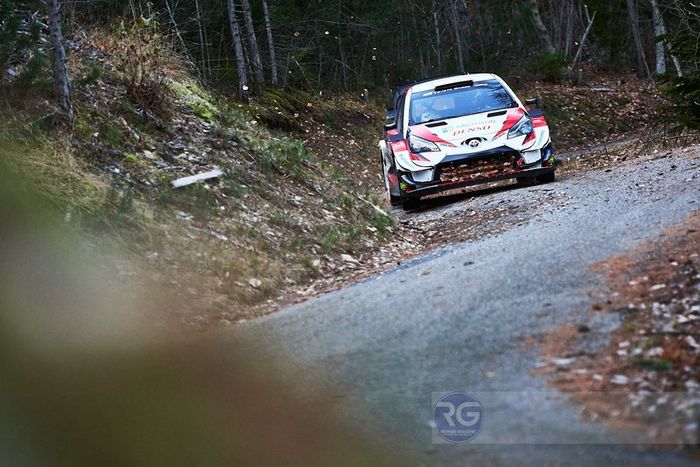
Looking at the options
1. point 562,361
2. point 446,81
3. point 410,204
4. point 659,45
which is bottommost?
point 659,45

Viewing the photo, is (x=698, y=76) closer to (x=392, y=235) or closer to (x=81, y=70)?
(x=392, y=235)

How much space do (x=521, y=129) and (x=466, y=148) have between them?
90cm

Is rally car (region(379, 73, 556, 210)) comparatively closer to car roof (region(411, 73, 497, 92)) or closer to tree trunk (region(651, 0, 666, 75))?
car roof (region(411, 73, 497, 92))

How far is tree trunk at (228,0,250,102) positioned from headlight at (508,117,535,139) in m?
Answer: 9.01

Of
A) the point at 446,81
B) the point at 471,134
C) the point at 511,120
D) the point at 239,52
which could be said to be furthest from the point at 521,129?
the point at 239,52

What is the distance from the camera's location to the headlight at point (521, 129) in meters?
13.8

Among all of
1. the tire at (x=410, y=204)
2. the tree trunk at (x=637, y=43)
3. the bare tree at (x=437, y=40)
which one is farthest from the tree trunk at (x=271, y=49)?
the tree trunk at (x=637, y=43)

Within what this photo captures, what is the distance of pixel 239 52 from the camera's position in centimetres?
2184

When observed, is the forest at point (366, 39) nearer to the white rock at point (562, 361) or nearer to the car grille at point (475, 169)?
the car grille at point (475, 169)

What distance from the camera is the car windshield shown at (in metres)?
14.5

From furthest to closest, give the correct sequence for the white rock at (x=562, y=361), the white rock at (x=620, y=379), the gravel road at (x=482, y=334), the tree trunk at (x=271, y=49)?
1. the tree trunk at (x=271, y=49)
2. the white rock at (x=562, y=361)
3. the white rock at (x=620, y=379)
4. the gravel road at (x=482, y=334)

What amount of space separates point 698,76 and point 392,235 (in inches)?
242

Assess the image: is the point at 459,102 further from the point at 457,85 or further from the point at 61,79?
the point at 61,79

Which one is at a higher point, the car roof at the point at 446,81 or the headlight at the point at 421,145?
the car roof at the point at 446,81
